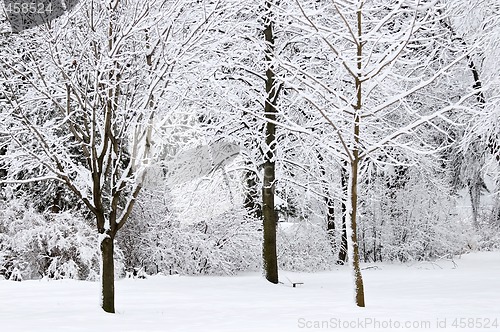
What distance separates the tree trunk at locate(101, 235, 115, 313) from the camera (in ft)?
25.4

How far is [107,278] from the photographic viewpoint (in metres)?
7.81

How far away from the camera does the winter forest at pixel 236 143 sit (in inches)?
334

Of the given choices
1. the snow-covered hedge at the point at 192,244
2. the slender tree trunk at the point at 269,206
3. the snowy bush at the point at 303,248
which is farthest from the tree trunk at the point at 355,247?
the snowy bush at the point at 303,248

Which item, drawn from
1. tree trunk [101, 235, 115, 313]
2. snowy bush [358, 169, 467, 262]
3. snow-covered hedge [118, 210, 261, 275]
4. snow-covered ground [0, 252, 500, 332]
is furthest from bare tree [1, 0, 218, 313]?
snowy bush [358, 169, 467, 262]

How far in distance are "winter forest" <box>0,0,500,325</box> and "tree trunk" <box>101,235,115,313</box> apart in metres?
0.01

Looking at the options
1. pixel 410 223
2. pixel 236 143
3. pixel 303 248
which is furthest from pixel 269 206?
pixel 410 223

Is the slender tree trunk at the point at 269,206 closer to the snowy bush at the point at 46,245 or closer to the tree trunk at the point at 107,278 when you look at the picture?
the snowy bush at the point at 46,245

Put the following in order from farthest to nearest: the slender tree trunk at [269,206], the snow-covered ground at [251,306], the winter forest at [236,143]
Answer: the slender tree trunk at [269,206] → the winter forest at [236,143] → the snow-covered ground at [251,306]

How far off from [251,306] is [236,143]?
612cm

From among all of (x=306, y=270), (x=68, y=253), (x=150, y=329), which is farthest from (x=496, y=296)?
(x=68, y=253)

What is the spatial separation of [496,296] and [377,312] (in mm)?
3083

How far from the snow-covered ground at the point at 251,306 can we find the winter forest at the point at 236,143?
61 cm

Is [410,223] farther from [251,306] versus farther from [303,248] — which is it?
[251,306]

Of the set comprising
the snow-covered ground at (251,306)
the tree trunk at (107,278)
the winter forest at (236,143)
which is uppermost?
the winter forest at (236,143)
